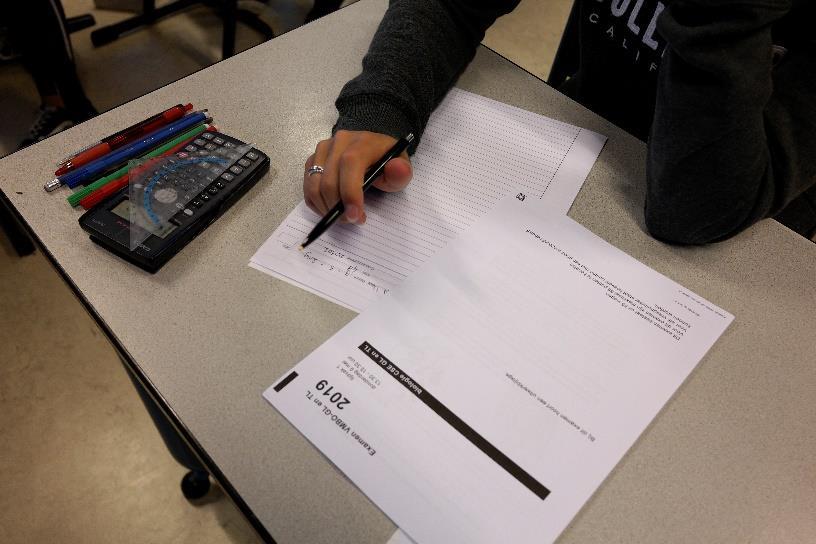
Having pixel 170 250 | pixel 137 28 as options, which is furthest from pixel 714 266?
pixel 137 28

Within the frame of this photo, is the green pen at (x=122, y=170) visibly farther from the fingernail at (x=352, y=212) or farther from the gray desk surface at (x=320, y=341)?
the fingernail at (x=352, y=212)

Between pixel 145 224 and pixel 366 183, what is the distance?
252mm

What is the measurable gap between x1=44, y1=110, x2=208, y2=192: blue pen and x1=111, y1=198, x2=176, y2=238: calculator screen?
64mm

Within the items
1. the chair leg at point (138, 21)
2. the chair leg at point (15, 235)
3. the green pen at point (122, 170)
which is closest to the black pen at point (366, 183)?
the green pen at point (122, 170)

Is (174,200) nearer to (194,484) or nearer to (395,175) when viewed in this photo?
(395,175)

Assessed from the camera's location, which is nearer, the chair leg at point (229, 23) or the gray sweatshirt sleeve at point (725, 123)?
the gray sweatshirt sleeve at point (725, 123)

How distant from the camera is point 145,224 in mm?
590

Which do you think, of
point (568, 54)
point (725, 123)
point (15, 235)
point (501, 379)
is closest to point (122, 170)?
point (501, 379)

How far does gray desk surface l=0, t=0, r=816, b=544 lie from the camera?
1.52ft

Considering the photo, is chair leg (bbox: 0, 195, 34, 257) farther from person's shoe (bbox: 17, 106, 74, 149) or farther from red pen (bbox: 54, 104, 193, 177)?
red pen (bbox: 54, 104, 193, 177)

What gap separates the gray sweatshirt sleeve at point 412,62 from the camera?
26.9 inches

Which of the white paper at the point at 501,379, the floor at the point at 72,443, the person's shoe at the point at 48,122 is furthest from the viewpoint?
the person's shoe at the point at 48,122

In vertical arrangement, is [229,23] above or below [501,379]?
below

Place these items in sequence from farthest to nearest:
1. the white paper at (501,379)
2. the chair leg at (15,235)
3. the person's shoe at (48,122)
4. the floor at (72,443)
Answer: the person's shoe at (48,122) → the chair leg at (15,235) → the floor at (72,443) → the white paper at (501,379)
